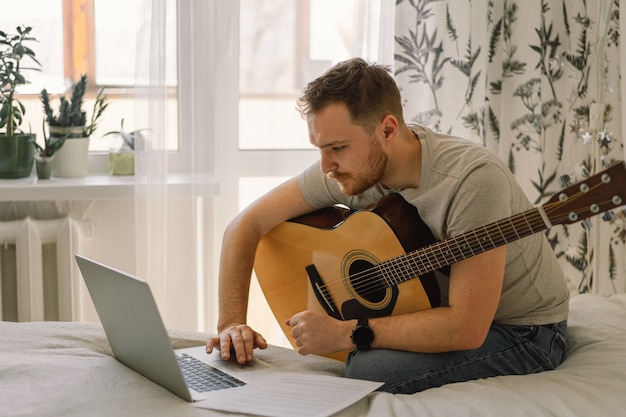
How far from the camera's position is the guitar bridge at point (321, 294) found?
1928mm

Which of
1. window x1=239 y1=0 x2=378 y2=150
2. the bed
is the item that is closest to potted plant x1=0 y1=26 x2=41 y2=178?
window x1=239 y1=0 x2=378 y2=150

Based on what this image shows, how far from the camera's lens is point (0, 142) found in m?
2.46

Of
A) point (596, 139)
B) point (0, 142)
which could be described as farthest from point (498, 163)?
point (0, 142)

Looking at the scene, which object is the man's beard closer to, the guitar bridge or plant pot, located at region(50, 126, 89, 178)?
the guitar bridge

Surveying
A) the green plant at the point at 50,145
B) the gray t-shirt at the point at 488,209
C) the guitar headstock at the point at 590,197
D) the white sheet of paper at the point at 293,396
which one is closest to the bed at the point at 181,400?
the white sheet of paper at the point at 293,396

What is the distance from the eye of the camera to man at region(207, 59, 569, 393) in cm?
162

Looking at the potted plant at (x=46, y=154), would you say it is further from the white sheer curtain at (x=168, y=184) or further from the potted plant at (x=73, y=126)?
the white sheer curtain at (x=168, y=184)

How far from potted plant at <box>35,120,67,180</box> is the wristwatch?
1.24 m

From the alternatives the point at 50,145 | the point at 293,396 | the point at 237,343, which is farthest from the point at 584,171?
the point at 50,145

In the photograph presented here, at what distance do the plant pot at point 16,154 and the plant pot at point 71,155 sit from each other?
75mm

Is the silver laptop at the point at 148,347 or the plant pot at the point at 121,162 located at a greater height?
the plant pot at the point at 121,162

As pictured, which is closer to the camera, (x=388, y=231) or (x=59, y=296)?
(x=388, y=231)

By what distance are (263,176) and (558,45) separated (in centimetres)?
102

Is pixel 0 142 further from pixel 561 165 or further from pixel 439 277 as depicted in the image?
pixel 561 165
